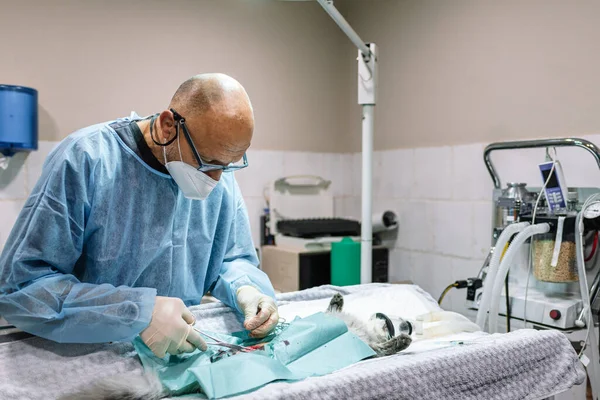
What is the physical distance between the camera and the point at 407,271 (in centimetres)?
300

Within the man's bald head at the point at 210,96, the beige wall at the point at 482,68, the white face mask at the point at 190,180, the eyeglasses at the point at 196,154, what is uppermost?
the beige wall at the point at 482,68

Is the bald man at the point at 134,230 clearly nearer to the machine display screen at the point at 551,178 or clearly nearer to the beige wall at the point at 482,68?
the machine display screen at the point at 551,178

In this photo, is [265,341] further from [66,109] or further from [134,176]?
[66,109]

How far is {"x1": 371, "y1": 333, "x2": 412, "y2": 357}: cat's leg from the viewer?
3.85ft

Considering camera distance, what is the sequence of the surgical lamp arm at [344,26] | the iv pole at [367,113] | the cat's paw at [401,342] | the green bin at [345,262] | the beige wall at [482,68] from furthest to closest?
the green bin at [345,262], the iv pole at [367,113], the beige wall at [482,68], the surgical lamp arm at [344,26], the cat's paw at [401,342]

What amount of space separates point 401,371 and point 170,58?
2321 millimetres

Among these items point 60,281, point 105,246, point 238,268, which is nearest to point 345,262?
point 238,268

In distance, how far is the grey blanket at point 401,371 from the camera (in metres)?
0.95

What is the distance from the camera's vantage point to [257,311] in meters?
1.33

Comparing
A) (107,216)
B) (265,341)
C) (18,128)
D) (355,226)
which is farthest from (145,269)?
(355,226)

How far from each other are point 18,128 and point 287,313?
5.06ft

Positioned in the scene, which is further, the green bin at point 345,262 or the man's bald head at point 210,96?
the green bin at point 345,262

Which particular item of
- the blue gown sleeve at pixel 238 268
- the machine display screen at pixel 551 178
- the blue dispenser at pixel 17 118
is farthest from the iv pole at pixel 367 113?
the blue dispenser at pixel 17 118

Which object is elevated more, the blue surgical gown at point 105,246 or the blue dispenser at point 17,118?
the blue dispenser at point 17,118
